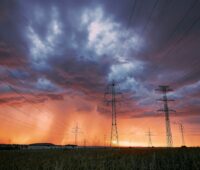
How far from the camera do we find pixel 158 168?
13617mm

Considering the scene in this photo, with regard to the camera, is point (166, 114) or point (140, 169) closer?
point (140, 169)

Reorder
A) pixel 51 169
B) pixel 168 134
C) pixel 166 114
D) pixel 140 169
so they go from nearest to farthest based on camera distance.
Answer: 1. pixel 140 169
2. pixel 51 169
3. pixel 168 134
4. pixel 166 114

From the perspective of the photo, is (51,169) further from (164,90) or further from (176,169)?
(164,90)

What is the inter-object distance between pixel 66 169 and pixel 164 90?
6083cm

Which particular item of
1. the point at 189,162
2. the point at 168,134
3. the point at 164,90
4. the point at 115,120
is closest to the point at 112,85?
the point at 115,120

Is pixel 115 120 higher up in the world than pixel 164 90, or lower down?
lower down

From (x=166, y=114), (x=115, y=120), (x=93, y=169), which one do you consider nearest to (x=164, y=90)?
(x=166, y=114)

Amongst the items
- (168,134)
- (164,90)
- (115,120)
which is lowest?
(168,134)

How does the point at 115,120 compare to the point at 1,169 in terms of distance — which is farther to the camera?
the point at 115,120

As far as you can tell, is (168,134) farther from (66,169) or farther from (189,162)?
(66,169)

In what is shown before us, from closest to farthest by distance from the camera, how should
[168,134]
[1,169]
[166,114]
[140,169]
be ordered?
[140,169], [1,169], [168,134], [166,114]

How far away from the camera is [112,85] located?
66875 millimetres

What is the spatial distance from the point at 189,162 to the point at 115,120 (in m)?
43.9

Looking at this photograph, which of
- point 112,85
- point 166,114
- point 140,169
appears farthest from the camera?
point 112,85
